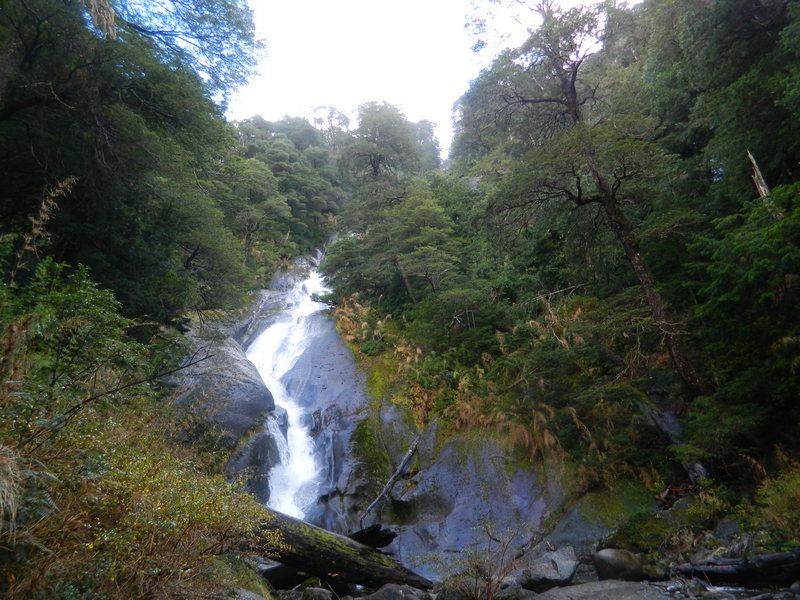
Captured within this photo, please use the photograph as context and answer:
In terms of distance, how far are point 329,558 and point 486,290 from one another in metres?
9.45

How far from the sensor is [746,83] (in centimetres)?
766

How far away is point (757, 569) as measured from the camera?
4.59 meters

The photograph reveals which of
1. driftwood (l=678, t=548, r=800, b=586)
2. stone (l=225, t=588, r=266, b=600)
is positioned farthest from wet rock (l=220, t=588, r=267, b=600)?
driftwood (l=678, t=548, r=800, b=586)

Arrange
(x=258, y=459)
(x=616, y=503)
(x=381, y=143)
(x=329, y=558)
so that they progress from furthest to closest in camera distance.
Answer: (x=381, y=143)
(x=258, y=459)
(x=616, y=503)
(x=329, y=558)

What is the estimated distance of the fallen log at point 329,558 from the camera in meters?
6.40

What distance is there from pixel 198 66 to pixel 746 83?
35.2ft

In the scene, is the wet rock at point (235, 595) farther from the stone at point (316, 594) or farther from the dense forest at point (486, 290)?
the stone at point (316, 594)

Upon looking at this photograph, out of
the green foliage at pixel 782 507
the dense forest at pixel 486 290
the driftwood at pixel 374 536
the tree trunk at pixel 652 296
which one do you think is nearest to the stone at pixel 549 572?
the dense forest at pixel 486 290

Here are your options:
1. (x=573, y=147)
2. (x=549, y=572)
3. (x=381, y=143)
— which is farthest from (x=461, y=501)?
(x=381, y=143)

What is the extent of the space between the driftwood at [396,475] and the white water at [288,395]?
7.48ft

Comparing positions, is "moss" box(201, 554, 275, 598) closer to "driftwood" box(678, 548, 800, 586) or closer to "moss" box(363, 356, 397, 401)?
"driftwood" box(678, 548, 800, 586)

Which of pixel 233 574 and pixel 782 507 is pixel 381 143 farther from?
pixel 782 507

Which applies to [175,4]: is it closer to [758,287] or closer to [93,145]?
[93,145]

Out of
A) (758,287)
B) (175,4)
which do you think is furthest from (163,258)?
(758,287)
